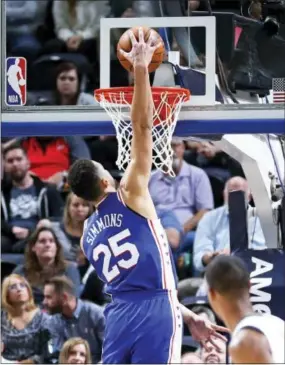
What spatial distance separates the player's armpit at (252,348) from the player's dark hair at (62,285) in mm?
4856

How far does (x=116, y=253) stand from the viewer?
6.95 m

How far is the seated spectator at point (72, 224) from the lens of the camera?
10555 millimetres

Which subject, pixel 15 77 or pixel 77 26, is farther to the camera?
pixel 77 26

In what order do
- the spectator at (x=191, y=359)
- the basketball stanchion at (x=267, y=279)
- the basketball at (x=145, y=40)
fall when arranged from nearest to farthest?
the basketball at (x=145, y=40) < the basketball stanchion at (x=267, y=279) < the spectator at (x=191, y=359)

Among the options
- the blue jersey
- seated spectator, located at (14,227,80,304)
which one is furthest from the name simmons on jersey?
Result: seated spectator, located at (14,227,80,304)

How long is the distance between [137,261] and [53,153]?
4.42 metres

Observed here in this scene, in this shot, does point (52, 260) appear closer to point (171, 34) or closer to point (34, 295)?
point (34, 295)

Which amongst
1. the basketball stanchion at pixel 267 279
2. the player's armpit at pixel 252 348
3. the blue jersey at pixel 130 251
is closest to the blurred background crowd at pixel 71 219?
the basketball stanchion at pixel 267 279

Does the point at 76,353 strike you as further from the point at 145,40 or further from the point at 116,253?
the point at 145,40

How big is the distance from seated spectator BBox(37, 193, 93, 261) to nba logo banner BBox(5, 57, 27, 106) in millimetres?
3005

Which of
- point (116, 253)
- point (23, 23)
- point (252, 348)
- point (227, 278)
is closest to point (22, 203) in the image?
point (23, 23)

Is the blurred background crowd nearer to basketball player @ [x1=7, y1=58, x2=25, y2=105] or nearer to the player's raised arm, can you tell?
basketball player @ [x1=7, y1=58, x2=25, y2=105]

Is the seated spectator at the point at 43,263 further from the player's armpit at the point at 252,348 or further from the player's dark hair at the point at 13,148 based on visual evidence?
the player's armpit at the point at 252,348

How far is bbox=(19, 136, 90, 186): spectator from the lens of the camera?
11195 millimetres
